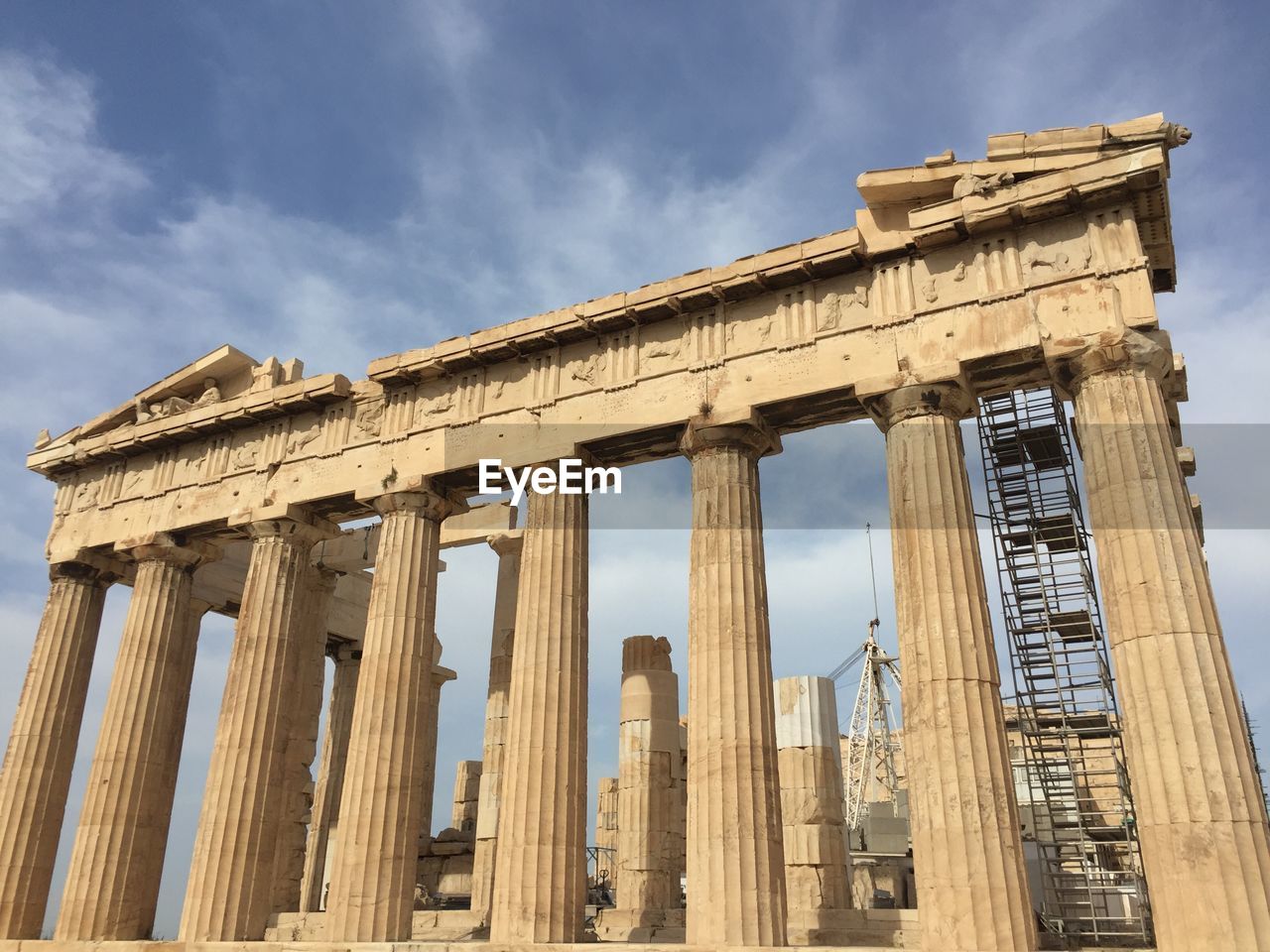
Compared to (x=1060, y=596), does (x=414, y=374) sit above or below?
above

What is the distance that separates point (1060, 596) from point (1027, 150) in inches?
342

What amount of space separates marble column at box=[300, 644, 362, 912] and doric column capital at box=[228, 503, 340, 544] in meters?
6.55

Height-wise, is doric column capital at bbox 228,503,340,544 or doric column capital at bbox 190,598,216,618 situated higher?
doric column capital at bbox 228,503,340,544

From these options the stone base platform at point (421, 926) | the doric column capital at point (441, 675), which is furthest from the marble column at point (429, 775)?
the stone base platform at point (421, 926)

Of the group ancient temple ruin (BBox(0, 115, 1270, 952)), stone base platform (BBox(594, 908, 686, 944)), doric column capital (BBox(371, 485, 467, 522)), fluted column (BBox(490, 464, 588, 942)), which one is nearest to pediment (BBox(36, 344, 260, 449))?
ancient temple ruin (BBox(0, 115, 1270, 952))

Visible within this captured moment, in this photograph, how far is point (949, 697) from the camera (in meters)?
14.6

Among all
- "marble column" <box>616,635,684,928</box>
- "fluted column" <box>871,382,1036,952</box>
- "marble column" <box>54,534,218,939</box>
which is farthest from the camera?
"marble column" <box>616,635,684,928</box>

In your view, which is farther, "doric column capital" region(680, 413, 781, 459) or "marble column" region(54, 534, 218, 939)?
"marble column" region(54, 534, 218, 939)

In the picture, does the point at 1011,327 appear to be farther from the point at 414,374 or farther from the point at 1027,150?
the point at 414,374

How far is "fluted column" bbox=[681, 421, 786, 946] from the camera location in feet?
48.9

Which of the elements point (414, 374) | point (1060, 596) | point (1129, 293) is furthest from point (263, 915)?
point (1129, 293)

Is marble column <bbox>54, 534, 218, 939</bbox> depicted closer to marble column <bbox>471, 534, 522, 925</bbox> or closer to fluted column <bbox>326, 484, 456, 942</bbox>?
fluted column <bbox>326, 484, 456, 942</bbox>

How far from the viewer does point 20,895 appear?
21859mm

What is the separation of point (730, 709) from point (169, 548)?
1368cm
